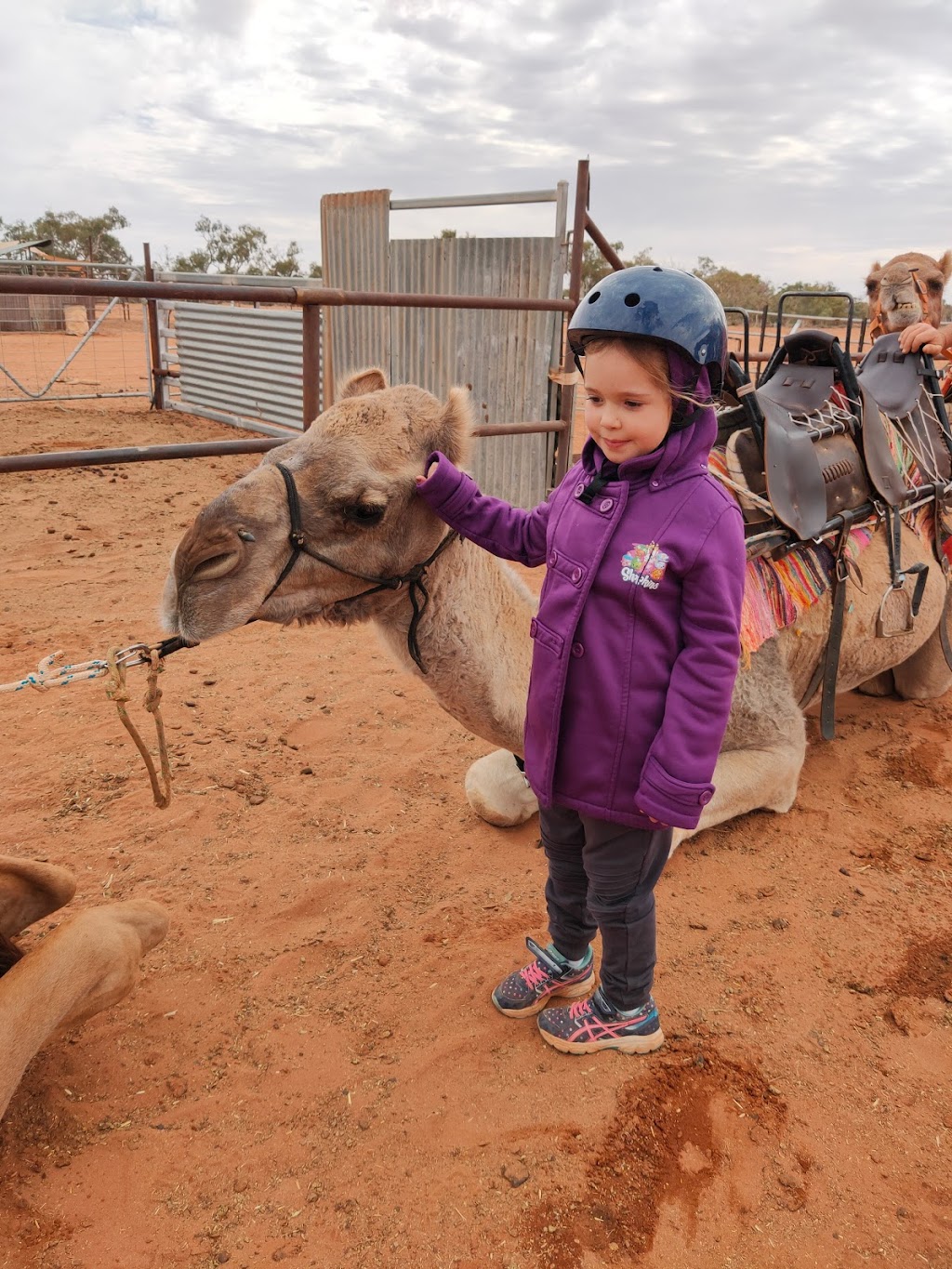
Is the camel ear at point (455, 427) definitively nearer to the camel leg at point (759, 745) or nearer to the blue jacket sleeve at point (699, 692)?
the blue jacket sleeve at point (699, 692)

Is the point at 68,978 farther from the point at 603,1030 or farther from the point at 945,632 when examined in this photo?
the point at 945,632

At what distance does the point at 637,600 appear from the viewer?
190cm

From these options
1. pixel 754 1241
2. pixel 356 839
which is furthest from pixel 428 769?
pixel 754 1241

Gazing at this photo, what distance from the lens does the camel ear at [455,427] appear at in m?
2.41

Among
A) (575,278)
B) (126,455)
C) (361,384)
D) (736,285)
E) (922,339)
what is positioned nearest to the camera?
(361,384)

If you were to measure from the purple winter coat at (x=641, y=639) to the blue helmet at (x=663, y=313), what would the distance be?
0.17 m

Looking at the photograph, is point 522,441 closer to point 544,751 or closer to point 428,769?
point 428,769

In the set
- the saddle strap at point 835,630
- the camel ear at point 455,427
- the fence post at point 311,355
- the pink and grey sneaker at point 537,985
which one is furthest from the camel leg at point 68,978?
the fence post at point 311,355

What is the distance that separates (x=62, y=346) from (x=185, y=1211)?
24.0 metres

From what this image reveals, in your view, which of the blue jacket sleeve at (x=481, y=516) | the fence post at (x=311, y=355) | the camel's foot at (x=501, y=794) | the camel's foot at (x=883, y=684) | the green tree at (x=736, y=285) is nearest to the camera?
the blue jacket sleeve at (x=481, y=516)

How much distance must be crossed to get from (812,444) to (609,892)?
6.65ft

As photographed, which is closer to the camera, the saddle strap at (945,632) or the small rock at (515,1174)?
the small rock at (515,1174)

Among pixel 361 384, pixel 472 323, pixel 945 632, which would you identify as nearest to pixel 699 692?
pixel 361 384

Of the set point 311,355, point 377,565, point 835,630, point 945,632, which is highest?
point 311,355
